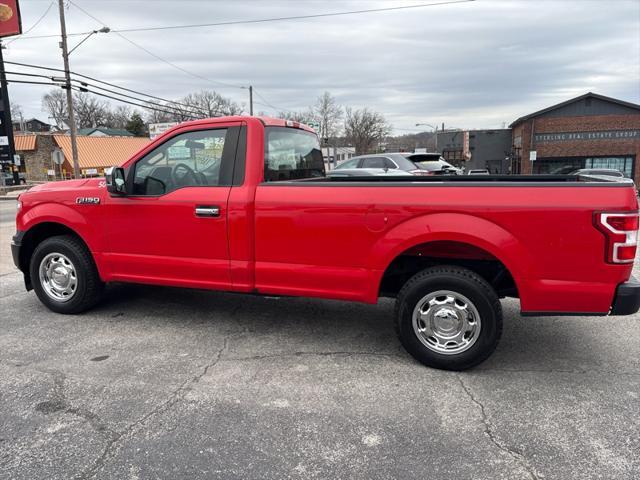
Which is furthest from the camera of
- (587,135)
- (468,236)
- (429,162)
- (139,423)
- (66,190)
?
(587,135)

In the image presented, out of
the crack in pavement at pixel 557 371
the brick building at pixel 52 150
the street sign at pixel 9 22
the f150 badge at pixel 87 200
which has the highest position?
the street sign at pixel 9 22

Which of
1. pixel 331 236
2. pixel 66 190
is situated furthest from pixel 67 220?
pixel 331 236

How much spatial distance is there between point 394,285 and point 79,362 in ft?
8.89

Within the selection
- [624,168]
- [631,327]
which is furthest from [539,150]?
[631,327]

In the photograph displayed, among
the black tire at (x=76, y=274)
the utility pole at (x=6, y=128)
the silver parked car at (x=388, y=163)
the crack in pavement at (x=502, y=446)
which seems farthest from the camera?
the utility pole at (x=6, y=128)

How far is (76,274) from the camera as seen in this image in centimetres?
500

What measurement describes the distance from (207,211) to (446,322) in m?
2.20

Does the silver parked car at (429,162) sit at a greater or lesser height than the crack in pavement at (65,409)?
greater

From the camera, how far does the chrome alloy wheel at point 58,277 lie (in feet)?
16.6

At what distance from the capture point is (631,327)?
4.78 metres

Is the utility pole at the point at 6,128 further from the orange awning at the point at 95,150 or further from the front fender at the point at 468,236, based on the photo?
the front fender at the point at 468,236

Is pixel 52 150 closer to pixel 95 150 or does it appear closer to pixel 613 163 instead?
pixel 95 150

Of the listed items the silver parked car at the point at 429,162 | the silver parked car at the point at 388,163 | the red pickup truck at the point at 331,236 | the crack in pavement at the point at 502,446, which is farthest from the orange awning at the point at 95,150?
the crack in pavement at the point at 502,446

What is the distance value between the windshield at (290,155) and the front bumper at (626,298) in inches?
113
